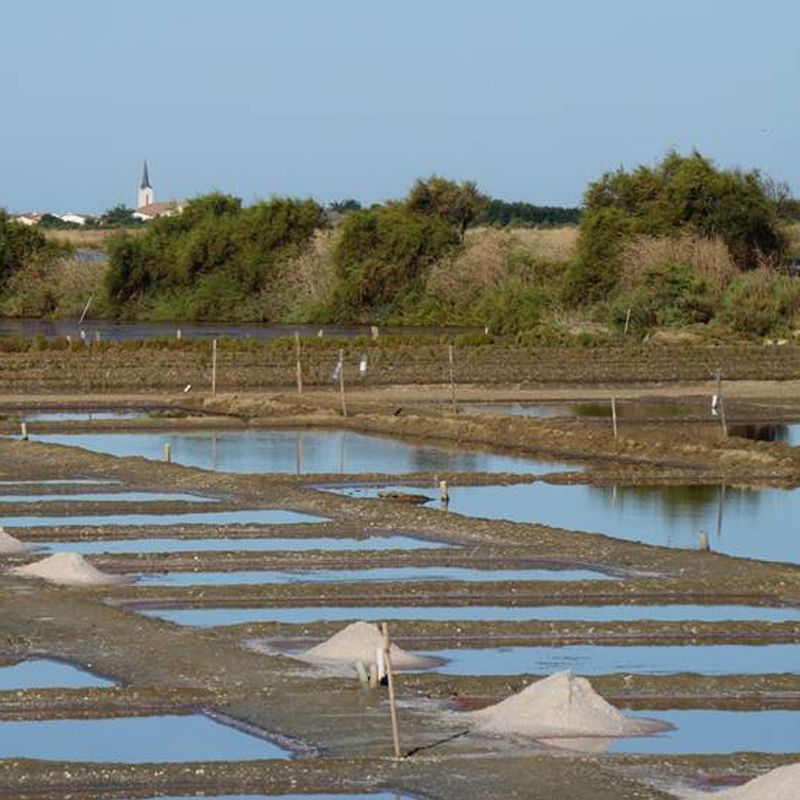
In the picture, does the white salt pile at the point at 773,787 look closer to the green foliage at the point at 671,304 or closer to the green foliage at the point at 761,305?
the green foliage at the point at 761,305

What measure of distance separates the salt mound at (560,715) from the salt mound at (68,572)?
6.01 meters

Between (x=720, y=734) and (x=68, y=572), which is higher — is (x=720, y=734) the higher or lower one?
the lower one

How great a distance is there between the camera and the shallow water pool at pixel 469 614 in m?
16.2

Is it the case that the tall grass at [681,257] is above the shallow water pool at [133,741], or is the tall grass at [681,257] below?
above

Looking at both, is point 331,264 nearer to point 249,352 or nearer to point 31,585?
point 249,352

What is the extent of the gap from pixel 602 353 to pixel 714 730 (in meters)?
32.3

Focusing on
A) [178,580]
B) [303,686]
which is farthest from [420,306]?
[303,686]

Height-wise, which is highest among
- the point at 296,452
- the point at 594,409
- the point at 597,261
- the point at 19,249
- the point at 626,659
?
the point at 19,249

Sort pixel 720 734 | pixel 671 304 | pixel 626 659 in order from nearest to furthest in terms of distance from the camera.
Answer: pixel 720 734 < pixel 626 659 < pixel 671 304

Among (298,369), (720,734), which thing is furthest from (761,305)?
(720,734)

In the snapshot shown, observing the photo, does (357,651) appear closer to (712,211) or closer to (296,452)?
(296,452)

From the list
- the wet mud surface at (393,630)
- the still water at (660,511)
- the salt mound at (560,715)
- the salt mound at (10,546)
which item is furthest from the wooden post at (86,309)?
the salt mound at (560,715)

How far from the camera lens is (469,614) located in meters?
16.5

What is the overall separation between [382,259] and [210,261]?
7.52 meters
